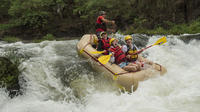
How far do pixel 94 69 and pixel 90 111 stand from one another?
1.34m

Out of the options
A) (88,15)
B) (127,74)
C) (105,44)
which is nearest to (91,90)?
(127,74)

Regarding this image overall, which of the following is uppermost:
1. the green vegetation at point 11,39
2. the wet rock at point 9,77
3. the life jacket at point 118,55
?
the life jacket at point 118,55

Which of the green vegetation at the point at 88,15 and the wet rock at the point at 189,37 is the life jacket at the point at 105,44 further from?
the green vegetation at the point at 88,15

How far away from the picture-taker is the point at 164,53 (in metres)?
5.80

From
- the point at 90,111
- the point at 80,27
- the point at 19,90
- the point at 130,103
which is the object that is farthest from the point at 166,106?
the point at 80,27

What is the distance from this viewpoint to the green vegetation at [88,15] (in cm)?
926

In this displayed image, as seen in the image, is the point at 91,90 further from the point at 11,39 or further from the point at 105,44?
the point at 11,39

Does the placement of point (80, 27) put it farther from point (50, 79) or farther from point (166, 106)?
point (166, 106)

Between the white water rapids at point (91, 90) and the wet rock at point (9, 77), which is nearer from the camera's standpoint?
the white water rapids at point (91, 90)

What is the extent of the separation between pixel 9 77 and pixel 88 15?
7.39 m

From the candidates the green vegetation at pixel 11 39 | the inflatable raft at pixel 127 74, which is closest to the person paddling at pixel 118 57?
the inflatable raft at pixel 127 74

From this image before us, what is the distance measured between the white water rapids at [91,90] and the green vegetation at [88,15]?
13.9 feet

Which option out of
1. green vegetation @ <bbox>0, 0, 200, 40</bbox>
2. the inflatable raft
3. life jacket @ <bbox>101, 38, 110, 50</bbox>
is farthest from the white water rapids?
green vegetation @ <bbox>0, 0, 200, 40</bbox>

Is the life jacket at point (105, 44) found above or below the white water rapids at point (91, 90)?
above
